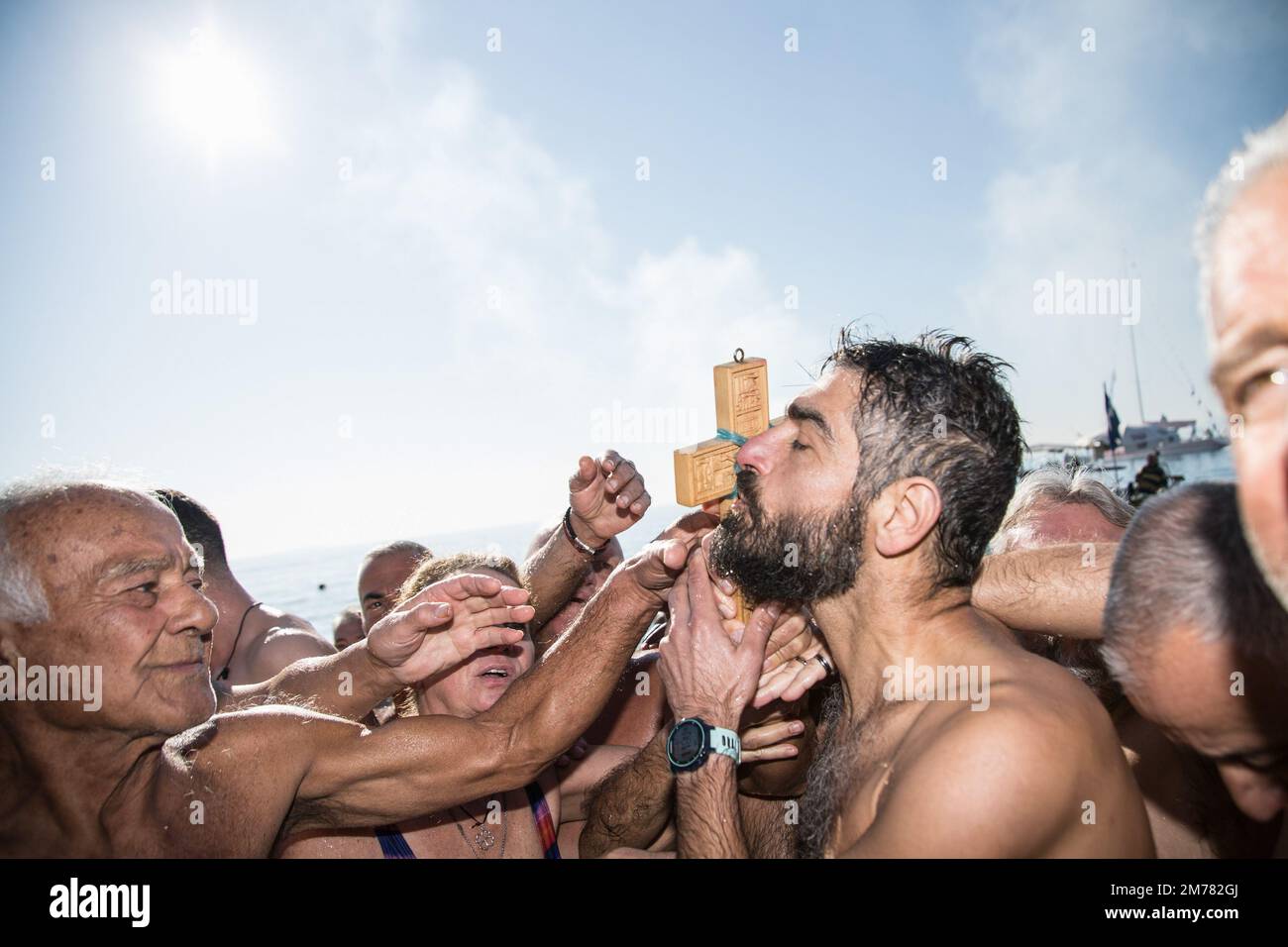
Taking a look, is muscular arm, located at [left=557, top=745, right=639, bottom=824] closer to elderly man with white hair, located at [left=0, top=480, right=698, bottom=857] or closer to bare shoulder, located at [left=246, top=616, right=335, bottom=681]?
elderly man with white hair, located at [left=0, top=480, right=698, bottom=857]

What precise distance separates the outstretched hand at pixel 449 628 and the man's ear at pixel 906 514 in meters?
1.37

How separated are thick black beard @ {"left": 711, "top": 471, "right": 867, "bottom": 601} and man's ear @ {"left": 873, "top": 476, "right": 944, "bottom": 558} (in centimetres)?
7

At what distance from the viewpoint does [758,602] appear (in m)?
2.98

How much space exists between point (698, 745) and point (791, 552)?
2.53ft

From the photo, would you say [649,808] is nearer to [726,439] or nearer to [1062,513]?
[726,439]

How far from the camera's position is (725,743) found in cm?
294

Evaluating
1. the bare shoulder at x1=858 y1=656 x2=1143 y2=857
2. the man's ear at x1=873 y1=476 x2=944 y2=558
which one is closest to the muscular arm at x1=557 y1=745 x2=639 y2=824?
the man's ear at x1=873 y1=476 x2=944 y2=558

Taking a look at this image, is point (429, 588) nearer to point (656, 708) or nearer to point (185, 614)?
point (185, 614)

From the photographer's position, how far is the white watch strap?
292 centimetres

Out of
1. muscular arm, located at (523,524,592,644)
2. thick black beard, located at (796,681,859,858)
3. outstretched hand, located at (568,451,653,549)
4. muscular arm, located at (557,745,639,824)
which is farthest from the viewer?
muscular arm, located at (523,524,592,644)

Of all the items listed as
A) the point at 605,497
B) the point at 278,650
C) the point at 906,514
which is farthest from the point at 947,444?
the point at 278,650

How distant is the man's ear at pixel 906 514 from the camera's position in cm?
264
